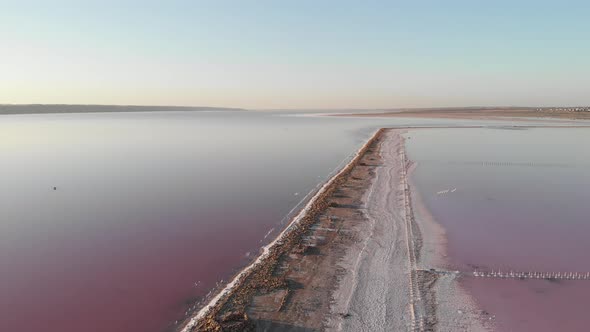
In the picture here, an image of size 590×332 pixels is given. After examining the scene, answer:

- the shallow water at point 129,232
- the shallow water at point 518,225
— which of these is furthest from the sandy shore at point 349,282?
the shallow water at point 129,232

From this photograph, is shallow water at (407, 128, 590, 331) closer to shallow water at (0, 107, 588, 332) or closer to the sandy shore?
the sandy shore

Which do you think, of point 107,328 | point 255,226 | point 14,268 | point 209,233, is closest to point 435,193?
point 255,226

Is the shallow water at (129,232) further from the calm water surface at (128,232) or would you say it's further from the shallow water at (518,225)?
the shallow water at (518,225)

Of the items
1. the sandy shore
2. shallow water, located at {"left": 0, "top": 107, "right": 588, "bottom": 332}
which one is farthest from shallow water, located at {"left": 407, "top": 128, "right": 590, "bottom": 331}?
shallow water, located at {"left": 0, "top": 107, "right": 588, "bottom": 332}

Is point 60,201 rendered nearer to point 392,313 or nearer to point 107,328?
point 107,328

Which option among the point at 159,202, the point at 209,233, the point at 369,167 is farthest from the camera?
the point at 369,167
